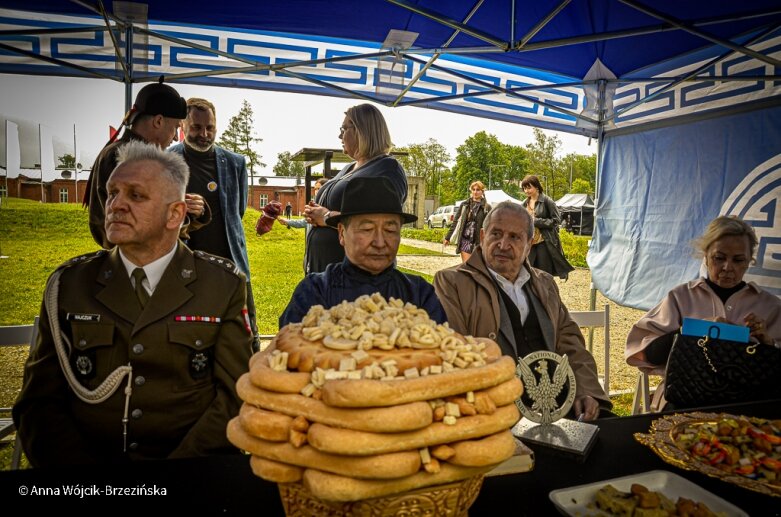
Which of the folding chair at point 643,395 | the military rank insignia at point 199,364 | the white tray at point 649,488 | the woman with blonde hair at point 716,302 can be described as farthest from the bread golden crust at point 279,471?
the folding chair at point 643,395

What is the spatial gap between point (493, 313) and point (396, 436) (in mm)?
2197

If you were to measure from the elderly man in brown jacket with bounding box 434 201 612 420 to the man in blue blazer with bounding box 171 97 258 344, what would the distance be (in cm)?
183

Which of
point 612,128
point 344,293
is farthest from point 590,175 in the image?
point 344,293

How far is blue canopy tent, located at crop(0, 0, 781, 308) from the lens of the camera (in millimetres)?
4020

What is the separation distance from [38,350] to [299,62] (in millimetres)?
3729

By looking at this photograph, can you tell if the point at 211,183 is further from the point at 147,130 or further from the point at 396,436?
the point at 396,436

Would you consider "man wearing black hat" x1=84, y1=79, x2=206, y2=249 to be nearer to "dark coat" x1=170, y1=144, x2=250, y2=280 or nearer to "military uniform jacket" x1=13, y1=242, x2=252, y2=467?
"dark coat" x1=170, y1=144, x2=250, y2=280

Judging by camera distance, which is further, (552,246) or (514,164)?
(514,164)

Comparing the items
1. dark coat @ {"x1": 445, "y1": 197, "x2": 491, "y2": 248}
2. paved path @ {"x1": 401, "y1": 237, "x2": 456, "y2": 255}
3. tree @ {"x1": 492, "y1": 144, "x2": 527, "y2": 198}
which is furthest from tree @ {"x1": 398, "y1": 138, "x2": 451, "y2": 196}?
dark coat @ {"x1": 445, "y1": 197, "x2": 491, "y2": 248}

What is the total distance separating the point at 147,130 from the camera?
3270 millimetres

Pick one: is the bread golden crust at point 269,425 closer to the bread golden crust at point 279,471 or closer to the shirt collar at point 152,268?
the bread golden crust at point 279,471

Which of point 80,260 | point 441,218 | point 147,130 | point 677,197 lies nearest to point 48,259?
point 147,130

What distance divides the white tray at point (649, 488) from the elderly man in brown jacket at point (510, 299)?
139 centimetres

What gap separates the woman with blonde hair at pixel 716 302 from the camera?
10.6 ft
